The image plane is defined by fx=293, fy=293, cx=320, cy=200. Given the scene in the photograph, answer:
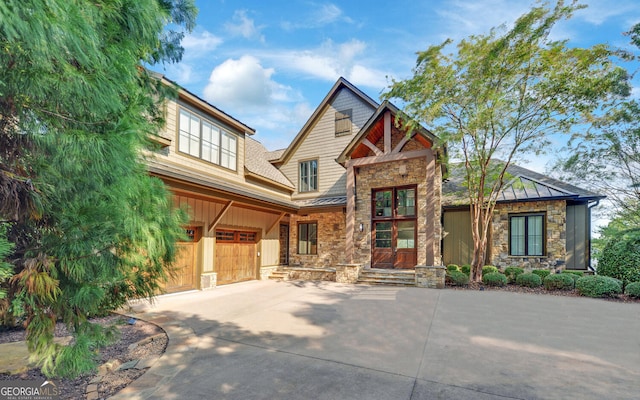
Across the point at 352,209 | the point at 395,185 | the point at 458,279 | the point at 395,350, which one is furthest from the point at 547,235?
the point at 395,350

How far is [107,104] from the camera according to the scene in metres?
2.26

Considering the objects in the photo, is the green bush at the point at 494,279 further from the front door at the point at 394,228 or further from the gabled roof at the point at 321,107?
the gabled roof at the point at 321,107

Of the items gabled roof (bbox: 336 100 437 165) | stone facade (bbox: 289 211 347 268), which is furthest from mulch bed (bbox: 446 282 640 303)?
gabled roof (bbox: 336 100 437 165)

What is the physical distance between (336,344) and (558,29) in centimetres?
1087

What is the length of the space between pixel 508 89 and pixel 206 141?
10333mm

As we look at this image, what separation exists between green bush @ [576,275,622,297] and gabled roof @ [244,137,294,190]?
38.4 feet

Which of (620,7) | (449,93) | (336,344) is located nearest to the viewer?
(336,344)

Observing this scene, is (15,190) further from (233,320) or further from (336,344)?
(233,320)

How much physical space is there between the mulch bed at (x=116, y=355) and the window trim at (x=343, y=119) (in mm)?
11397

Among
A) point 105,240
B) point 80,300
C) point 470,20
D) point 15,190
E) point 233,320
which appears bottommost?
point 233,320

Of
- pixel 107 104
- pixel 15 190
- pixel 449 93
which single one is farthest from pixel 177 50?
pixel 449 93

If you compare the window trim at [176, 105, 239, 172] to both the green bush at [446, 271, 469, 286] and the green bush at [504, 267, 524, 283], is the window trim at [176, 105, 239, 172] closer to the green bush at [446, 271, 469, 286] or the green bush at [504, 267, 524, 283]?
the green bush at [446, 271, 469, 286]

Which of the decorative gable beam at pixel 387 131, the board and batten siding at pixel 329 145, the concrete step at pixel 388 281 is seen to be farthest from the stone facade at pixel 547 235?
the board and batten siding at pixel 329 145

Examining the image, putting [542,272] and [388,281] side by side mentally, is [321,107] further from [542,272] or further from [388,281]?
[542,272]
